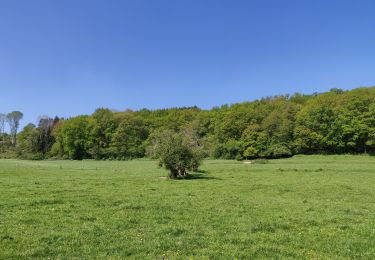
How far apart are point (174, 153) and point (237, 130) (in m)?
73.4

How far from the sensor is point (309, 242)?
1167 cm

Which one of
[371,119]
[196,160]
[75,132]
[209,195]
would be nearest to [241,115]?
[371,119]

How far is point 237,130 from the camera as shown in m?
109

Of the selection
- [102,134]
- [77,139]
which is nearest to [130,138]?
[102,134]

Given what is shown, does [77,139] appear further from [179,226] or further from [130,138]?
[179,226]

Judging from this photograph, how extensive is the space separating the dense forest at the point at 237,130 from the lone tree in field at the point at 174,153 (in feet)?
106

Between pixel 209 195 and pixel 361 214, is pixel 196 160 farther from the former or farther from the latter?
pixel 361 214

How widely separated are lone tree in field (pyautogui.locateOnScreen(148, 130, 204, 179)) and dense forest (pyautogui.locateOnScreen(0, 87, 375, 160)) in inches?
1270

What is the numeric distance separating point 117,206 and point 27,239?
7060mm

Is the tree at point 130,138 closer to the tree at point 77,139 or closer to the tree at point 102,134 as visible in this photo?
the tree at point 102,134

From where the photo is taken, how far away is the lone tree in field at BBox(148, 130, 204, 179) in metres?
37.5

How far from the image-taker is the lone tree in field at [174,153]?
37.5m

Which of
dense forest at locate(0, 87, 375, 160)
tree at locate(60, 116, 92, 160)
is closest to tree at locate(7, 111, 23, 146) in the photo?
dense forest at locate(0, 87, 375, 160)

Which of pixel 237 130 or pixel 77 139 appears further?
pixel 77 139
